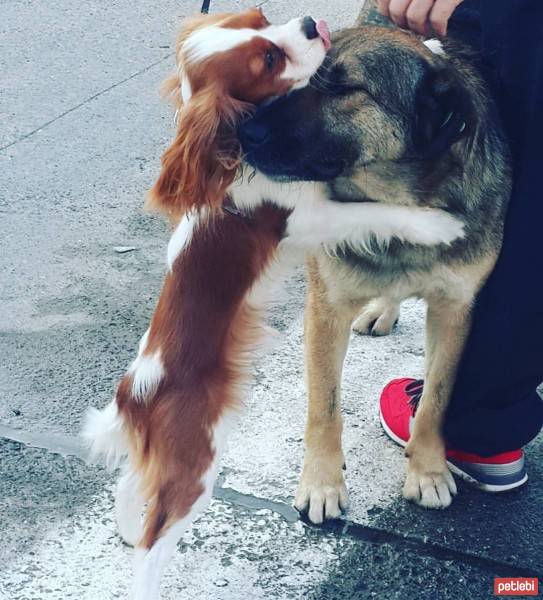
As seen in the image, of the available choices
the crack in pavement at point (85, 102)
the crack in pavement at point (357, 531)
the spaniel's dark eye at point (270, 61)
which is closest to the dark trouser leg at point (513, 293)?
the crack in pavement at point (357, 531)

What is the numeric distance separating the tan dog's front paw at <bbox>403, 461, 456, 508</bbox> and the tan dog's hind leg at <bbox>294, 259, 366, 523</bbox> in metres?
0.22

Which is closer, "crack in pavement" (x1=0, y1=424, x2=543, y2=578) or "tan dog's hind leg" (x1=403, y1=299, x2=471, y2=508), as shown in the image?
"crack in pavement" (x1=0, y1=424, x2=543, y2=578)

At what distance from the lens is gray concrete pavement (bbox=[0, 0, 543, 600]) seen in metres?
3.12

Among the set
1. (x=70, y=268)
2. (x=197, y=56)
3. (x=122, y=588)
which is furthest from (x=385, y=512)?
(x=70, y=268)

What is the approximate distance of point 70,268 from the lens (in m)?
4.83

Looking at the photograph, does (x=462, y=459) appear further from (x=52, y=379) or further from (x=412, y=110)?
(x=52, y=379)

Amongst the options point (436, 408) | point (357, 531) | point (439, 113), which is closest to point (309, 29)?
point (439, 113)

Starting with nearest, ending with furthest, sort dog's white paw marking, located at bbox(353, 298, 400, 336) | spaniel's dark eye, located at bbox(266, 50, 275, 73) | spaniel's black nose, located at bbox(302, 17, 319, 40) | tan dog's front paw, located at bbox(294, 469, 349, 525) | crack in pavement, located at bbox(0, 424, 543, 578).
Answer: spaniel's dark eye, located at bbox(266, 50, 275, 73), spaniel's black nose, located at bbox(302, 17, 319, 40), crack in pavement, located at bbox(0, 424, 543, 578), tan dog's front paw, located at bbox(294, 469, 349, 525), dog's white paw marking, located at bbox(353, 298, 400, 336)

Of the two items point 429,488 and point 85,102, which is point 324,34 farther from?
point 85,102

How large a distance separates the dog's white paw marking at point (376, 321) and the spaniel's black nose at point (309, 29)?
1.51 metres

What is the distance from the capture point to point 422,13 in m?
3.12

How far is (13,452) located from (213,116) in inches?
59.4

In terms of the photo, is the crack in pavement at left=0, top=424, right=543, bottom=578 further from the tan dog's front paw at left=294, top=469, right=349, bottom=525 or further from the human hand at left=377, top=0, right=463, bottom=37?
the human hand at left=377, top=0, right=463, bottom=37

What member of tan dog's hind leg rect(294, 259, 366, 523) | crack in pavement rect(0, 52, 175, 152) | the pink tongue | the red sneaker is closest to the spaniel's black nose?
the pink tongue
